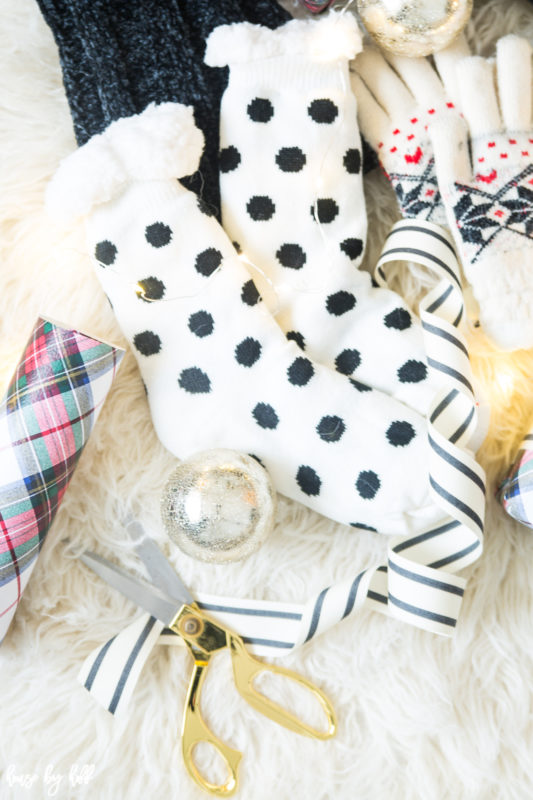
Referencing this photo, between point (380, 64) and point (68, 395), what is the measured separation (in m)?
0.52

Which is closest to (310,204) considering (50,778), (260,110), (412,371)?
(260,110)

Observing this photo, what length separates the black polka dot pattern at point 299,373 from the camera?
0.68 m

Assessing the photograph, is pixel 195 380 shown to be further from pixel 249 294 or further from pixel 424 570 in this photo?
pixel 424 570

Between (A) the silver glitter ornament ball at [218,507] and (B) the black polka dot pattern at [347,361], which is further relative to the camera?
(B) the black polka dot pattern at [347,361]

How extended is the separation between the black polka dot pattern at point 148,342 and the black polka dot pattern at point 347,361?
0.21 meters

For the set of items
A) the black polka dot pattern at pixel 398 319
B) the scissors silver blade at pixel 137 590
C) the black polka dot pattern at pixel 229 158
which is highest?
the black polka dot pattern at pixel 229 158

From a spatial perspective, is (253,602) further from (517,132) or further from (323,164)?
(517,132)

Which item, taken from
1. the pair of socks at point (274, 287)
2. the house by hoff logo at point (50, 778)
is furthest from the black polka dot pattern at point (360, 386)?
the house by hoff logo at point (50, 778)

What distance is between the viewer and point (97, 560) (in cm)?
69

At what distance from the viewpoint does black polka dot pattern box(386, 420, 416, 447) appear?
667 millimetres

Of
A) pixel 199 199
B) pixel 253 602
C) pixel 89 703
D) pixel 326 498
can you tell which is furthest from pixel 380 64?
pixel 89 703

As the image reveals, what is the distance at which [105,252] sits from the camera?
0.68 metres

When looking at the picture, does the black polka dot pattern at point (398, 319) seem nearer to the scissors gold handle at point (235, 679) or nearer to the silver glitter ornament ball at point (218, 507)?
the silver glitter ornament ball at point (218, 507)

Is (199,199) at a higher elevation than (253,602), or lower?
higher
